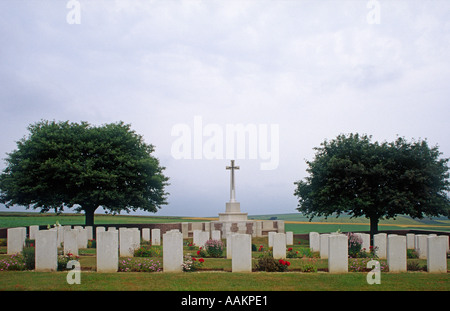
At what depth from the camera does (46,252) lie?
13016 millimetres

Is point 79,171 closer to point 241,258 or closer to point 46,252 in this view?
point 46,252

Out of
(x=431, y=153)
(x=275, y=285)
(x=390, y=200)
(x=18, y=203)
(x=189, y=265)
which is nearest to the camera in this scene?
(x=275, y=285)

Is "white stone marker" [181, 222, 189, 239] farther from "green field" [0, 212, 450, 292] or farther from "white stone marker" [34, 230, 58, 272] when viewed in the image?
"white stone marker" [34, 230, 58, 272]

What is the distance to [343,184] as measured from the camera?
28797mm

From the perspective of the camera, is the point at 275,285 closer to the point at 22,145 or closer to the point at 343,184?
the point at 343,184

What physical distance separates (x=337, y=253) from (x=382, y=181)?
17.4 metres

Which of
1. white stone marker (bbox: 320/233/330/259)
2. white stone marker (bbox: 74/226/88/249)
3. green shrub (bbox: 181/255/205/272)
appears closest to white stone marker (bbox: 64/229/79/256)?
white stone marker (bbox: 74/226/88/249)

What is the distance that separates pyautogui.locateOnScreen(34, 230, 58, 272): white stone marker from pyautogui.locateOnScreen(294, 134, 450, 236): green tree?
20.0 m

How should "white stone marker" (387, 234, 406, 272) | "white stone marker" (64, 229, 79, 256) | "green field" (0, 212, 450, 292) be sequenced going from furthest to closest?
1. "white stone marker" (64, 229, 79, 256)
2. "white stone marker" (387, 234, 406, 272)
3. "green field" (0, 212, 450, 292)

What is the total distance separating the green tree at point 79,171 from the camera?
3002cm

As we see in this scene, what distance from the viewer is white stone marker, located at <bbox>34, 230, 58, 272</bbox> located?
1298cm

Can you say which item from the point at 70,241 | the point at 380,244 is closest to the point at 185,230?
the point at 70,241
